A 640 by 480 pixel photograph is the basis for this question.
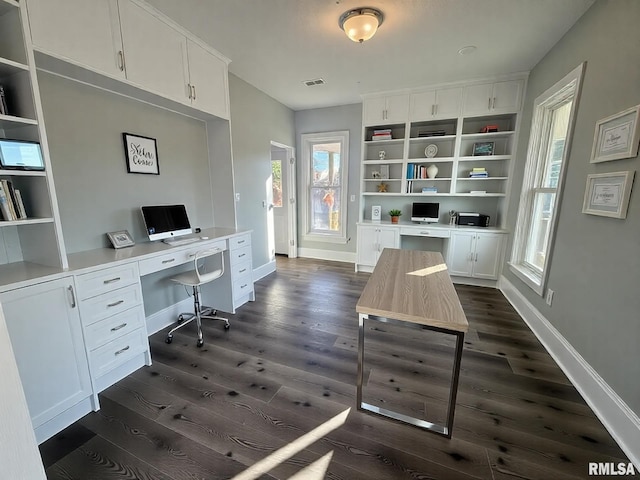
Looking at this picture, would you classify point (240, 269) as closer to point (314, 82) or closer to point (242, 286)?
point (242, 286)

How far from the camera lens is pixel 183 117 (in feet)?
9.38

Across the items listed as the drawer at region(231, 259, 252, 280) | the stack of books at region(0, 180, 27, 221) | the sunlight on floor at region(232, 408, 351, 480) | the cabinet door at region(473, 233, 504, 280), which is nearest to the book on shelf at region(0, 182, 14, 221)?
the stack of books at region(0, 180, 27, 221)

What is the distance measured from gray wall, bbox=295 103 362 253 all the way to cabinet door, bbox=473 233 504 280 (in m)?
1.97

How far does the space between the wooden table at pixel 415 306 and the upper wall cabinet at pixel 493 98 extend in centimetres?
273

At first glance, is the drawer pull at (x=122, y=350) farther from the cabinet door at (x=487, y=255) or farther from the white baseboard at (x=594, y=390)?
the cabinet door at (x=487, y=255)

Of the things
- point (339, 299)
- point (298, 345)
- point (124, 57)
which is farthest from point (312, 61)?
point (298, 345)

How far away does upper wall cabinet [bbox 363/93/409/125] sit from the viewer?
391 centimetres

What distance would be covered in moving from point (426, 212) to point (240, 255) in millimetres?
2921

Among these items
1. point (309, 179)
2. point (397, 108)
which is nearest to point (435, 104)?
point (397, 108)

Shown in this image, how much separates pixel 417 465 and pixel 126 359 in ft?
6.73

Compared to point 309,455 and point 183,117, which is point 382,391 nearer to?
point 309,455

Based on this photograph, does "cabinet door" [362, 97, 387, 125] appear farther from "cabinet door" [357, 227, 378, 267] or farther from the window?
the window

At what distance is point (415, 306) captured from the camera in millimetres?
1441

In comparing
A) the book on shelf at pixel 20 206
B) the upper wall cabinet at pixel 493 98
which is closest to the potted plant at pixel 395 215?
the upper wall cabinet at pixel 493 98
